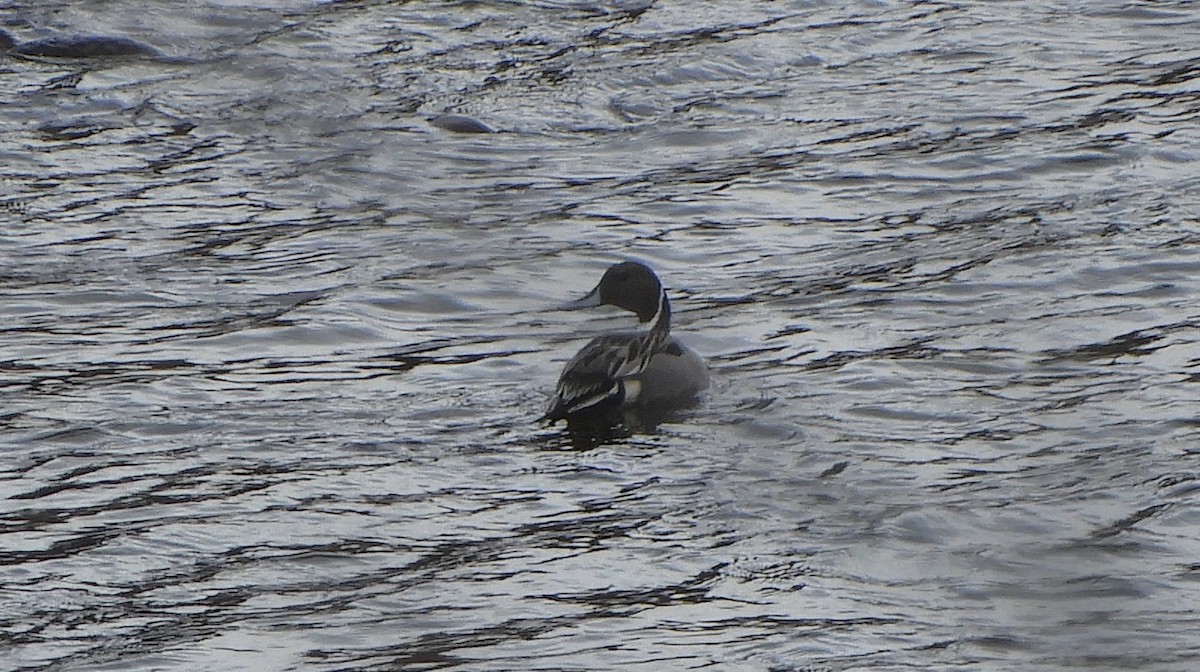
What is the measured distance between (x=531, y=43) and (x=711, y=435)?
21.1ft

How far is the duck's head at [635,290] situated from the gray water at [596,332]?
29cm

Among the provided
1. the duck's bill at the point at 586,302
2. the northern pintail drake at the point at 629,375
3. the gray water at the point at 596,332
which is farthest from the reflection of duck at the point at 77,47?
the northern pintail drake at the point at 629,375

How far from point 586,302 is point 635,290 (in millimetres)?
330

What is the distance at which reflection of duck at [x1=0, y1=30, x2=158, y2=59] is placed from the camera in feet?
45.5

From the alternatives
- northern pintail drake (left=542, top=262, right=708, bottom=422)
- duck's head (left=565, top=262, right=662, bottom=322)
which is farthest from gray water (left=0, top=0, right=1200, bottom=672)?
duck's head (left=565, top=262, right=662, bottom=322)

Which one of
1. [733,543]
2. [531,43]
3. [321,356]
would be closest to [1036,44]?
[531,43]

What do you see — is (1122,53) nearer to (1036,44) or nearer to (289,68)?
(1036,44)

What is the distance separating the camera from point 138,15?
1463 cm

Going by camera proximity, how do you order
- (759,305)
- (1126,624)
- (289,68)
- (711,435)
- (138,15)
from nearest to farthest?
(1126,624) → (711,435) → (759,305) → (289,68) → (138,15)

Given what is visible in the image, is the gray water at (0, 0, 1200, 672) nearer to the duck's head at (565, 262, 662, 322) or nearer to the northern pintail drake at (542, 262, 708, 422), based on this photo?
the northern pintail drake at (542, 262, 708, 422)

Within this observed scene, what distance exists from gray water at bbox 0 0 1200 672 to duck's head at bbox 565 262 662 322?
29 cm

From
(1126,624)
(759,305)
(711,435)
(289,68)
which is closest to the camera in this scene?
(1126,624)

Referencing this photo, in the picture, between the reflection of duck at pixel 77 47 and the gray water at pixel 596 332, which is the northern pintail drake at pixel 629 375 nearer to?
the gray water at pixel 596 332

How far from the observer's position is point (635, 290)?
934cm
